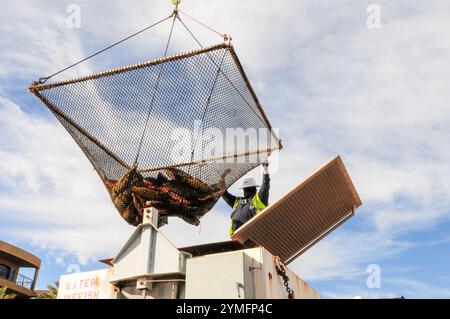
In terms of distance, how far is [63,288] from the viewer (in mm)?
4703

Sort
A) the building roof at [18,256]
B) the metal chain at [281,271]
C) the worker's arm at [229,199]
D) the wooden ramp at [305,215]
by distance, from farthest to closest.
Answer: the building roof at [18,256] → the worker's arm at [229,199] → the wooden ramp at [305,215] → the metal chain at [281,271]

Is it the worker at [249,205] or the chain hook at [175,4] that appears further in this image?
the chain hook at [175,4]

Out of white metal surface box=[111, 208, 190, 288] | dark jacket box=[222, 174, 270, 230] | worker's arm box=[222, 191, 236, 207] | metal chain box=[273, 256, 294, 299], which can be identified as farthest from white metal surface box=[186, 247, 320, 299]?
worker's arm box=[222, 191, 236, 207]

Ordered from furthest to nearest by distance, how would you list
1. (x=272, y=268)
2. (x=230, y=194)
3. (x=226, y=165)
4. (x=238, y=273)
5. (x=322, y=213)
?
(x=230, y=194) < (x=226, y=165) < (x=322, y=213) < (x=272, y=268) < (x=238, y=273)

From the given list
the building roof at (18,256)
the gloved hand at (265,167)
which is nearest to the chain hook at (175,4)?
the gloved hand at (265,167)

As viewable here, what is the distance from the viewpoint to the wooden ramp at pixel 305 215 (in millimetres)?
4402

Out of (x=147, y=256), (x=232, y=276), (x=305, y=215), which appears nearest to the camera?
(x=232, y=276)

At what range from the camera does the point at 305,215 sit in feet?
16.3

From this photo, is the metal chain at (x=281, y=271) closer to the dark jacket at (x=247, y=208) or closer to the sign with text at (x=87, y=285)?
the sign with text at (x=87, y=285)

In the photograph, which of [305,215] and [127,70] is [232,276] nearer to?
[305,215]

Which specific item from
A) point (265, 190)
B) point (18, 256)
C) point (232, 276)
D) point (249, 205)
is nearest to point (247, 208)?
point (249, 205)
